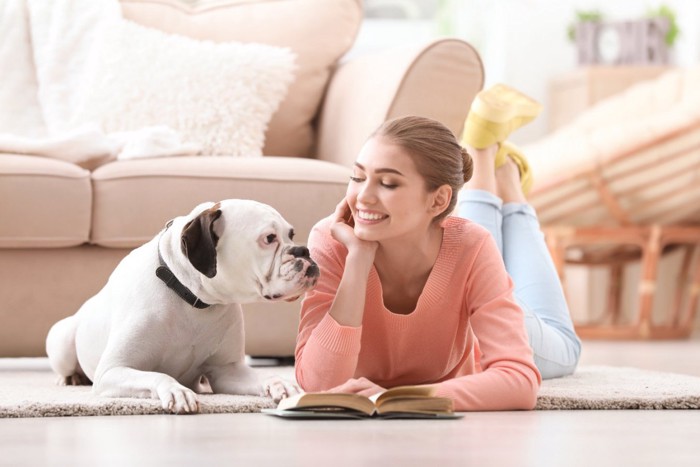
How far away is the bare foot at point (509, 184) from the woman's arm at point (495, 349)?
1.82 ft

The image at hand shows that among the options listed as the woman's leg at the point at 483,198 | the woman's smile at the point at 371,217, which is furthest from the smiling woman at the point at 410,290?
the woman's leg at the point at 483,198

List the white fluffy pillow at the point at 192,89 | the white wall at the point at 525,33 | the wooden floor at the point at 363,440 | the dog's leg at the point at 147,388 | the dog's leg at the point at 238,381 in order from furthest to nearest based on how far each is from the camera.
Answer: the white wall at the point at 525,33 < the white fluffy pillow at the point at 192,89 < the dog's leg at the point at 238,381 < the dog's leg at the point at 147,388 < the wooden floor at the point at 363,440

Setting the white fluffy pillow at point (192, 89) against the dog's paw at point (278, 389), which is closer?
the dog's paw at point (278, 389)

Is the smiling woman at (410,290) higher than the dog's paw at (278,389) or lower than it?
higher

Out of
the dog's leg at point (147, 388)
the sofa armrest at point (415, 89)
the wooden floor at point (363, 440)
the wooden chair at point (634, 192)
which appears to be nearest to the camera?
the wooden floor at point (363, 440)

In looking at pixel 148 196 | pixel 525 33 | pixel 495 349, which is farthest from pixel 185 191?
pixel 525 33

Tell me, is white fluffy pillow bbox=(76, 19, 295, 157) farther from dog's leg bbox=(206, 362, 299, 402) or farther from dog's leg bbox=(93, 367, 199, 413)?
dog's leg bbox=(93, 367, 199, 413)

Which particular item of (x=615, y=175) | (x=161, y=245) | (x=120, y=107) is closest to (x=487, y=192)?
(x=161, y=245)

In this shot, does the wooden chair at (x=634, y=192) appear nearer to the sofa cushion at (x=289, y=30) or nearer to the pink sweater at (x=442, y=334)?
the sofa cushion at (x=289, y=30)

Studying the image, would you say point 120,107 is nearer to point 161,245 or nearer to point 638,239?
point 161,245

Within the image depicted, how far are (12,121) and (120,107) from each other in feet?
1.21

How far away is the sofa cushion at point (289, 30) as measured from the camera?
3.27 meters

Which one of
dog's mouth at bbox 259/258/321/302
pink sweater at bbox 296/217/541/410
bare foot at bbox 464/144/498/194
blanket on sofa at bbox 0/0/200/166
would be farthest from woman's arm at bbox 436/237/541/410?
blanket on sofa at bbox 0/0/200/166

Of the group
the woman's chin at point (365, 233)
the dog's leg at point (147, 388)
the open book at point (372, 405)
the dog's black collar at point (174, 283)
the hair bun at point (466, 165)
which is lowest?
the dog's leg at point (147, 388)
